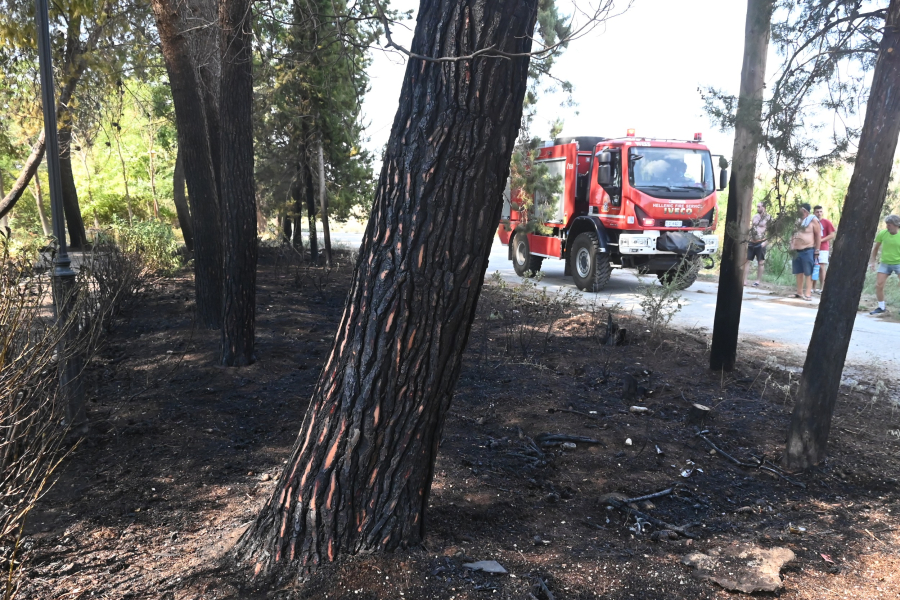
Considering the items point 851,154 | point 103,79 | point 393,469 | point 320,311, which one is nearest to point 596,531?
point 393,469

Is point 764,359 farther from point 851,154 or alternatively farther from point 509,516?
point 509,516

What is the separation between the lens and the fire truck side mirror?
11805 mm

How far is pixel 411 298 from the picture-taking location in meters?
2.39

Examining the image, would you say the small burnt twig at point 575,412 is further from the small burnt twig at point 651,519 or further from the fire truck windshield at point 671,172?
the fire truck windshield at point 671,172

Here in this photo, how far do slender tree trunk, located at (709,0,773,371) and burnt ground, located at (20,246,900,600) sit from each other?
46 centimetres

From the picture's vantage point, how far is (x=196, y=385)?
203 inches

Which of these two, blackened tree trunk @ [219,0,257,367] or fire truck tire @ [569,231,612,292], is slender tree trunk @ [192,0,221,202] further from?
fire truck tire @ [569,231,612,292]

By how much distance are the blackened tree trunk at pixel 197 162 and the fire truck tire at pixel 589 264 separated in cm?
721

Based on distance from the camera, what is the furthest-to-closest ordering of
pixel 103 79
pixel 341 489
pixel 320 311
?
pixel 103 79 → pixel 320 311 → pixel 341 489

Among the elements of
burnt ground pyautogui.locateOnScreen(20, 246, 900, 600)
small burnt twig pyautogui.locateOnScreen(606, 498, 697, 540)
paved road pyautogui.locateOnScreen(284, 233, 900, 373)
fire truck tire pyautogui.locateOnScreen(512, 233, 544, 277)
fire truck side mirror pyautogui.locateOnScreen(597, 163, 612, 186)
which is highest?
fire truck side mirror pyautogui.locateOnScreen(597, 163, 612, 186)

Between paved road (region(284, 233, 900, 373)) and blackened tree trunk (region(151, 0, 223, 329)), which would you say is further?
paved road (region(284, 233, 900, 373))

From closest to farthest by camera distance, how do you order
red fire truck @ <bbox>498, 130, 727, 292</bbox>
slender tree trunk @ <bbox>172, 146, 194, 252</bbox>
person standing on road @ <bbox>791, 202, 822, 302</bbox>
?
person standing on road @ <bbox>791, 202, 822, 302</bbox> < red fire truck @ <bbox>498, 130, 727, 292</bbox> < slender tree trunk @ <bbox>172, 146, 194, 252</bbox>

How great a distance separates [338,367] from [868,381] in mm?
5907

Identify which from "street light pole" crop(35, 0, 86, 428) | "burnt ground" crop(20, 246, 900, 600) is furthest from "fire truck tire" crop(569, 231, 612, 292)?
"street light pole" crop(35, 0, 86, 428)
